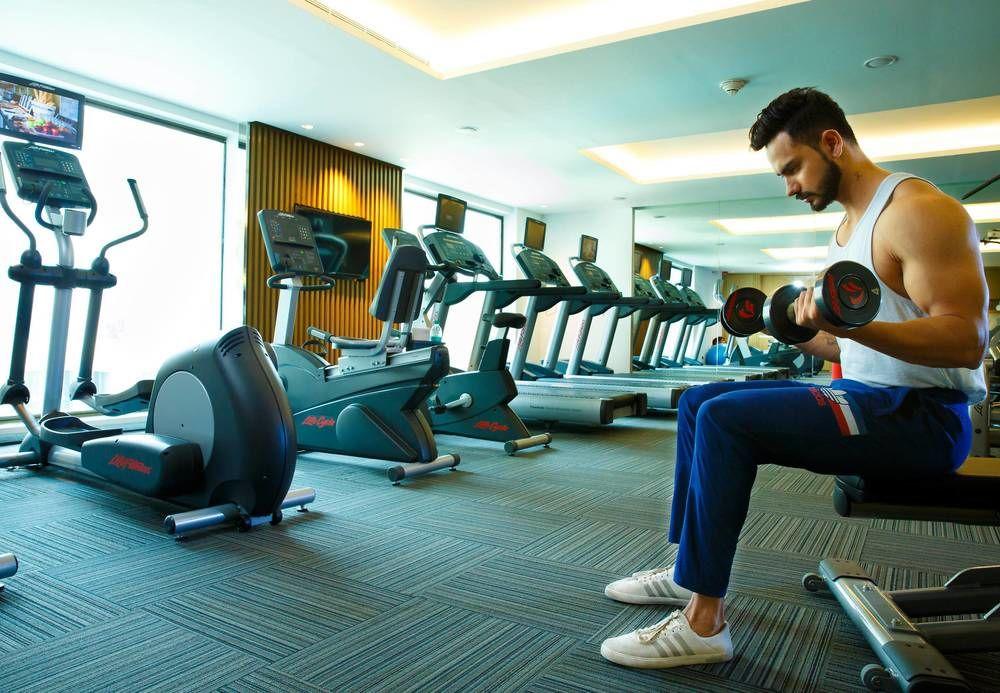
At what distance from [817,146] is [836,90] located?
14.6 feet

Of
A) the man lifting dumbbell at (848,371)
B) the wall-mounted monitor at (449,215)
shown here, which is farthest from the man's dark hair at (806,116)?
the wall-mounted monitor at (449,215)

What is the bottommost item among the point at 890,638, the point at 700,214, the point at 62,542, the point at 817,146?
the point at 62,542

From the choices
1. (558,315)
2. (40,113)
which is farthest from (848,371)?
(558,315)

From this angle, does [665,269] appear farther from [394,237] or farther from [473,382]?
[394,237]

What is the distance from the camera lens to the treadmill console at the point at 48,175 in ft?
10.7

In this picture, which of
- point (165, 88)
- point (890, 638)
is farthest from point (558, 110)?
point (890, 638)

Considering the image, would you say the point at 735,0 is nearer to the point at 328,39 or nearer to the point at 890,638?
the point at 328,39

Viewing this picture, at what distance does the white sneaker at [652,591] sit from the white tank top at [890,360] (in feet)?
2.39

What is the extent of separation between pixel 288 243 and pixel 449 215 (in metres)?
1.30

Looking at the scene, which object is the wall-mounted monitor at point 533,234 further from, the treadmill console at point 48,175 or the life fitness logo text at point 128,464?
the life fitness logo text at point 128,464

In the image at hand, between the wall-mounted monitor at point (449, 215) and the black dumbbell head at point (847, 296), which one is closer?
the black dumbbell head at point (847, 296)

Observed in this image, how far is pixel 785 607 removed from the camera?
5.97 feet

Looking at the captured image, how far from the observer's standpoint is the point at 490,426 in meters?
4.45

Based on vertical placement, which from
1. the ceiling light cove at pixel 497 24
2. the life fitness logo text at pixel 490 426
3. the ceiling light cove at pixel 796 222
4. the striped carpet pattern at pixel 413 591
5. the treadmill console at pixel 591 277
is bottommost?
the striped carpet pattern at pixel 413 591
